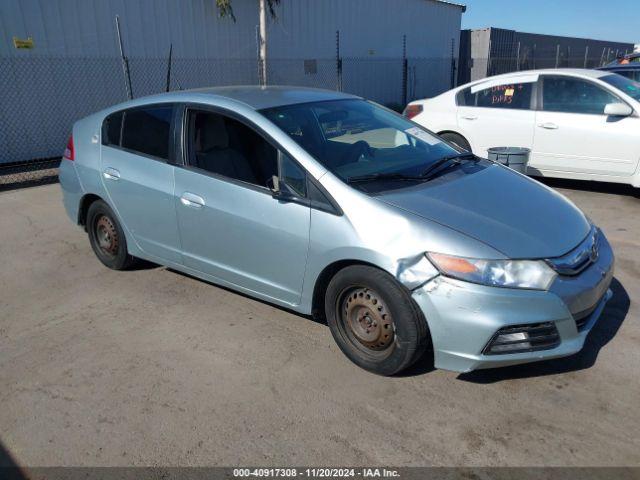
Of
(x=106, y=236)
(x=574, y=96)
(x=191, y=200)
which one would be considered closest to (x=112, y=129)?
(x=106, y=236)

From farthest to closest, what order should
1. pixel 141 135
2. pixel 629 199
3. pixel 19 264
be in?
pixel 629 199
pixel 19 264
pixel 141 135

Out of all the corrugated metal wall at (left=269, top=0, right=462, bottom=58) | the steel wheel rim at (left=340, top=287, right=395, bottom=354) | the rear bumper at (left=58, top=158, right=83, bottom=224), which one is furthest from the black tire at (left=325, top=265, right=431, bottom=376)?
the corrugated metal wall at (left=269, top=0, right=462, bottom=58)

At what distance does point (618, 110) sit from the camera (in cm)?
621

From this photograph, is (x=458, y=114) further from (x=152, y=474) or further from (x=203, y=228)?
(x=152, y=474)

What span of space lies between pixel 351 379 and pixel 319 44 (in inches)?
613

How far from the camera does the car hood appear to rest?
288cm

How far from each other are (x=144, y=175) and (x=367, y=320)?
7.14ft

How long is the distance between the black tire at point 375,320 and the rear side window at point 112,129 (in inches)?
98.4

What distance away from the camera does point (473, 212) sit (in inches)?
121

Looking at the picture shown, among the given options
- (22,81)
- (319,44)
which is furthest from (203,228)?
(319,44)

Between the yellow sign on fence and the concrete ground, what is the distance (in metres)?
7.42

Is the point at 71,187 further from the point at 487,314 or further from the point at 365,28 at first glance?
the point at 365,28

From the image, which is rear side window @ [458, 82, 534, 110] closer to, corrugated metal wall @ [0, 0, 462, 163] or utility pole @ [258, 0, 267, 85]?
utility pole @ [258, 0, 267, 85]
